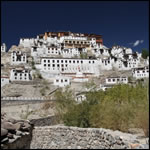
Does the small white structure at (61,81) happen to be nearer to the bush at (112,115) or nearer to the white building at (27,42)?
the bush at (112,115)

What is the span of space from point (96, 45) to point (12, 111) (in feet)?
174

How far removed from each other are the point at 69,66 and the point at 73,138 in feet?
159

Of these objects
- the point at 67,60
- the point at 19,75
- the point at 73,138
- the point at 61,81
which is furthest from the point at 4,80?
the point at 73,138

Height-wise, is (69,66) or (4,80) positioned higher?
(69,66)

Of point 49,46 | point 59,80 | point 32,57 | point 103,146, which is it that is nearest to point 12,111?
point 59,80

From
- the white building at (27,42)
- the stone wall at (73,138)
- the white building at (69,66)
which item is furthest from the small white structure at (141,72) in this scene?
the stone wall at (73,138)

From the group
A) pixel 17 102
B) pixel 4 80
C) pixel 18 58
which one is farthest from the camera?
pixel 18 58

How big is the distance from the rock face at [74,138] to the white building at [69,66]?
4398 cm

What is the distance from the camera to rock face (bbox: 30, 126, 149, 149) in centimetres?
866

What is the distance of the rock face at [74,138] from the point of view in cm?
866

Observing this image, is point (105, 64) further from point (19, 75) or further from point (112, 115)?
point (112, 115)

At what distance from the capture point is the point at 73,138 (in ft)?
36.6

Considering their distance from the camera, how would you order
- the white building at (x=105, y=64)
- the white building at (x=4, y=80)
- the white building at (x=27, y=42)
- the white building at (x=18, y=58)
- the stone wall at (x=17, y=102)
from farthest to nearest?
the white building at (x=27, y=42)
the white building at (x=105, y=64)
the white building at (x=18, y=58)
the white building at (x=4, y=80)
the stone wall at (x=17, y=102)

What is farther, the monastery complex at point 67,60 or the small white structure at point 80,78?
the small white structure at point 80,78
